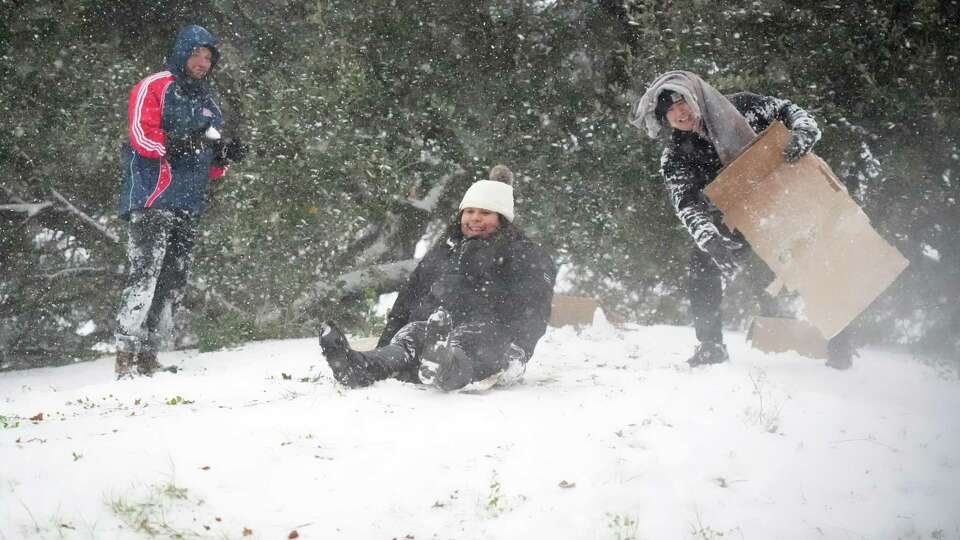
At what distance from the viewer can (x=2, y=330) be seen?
22.6 ft

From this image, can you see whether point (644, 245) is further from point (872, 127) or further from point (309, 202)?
point (309, 202)

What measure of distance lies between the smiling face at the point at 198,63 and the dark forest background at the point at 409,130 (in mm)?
1511

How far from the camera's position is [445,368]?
11.6 feet

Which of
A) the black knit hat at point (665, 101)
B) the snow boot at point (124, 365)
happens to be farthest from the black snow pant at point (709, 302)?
the snow boot at point (124, 365)

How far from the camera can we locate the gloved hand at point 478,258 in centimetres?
419

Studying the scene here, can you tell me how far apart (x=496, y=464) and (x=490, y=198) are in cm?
207

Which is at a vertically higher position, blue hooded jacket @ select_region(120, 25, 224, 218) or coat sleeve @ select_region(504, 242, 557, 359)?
blue hooded jacket @ select_region(120, 25, 224, 218)

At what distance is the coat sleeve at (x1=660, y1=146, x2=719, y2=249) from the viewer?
4535 millimetres

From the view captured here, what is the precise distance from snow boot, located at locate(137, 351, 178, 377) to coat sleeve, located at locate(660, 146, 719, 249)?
12.1 ft

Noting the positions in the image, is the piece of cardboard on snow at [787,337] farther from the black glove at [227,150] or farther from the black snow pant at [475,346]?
the black glove at [227,150]

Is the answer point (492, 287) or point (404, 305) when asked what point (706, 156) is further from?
point (404, 305)

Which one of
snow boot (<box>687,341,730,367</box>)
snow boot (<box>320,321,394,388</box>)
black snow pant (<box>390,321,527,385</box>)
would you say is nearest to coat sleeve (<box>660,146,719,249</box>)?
snow boot (<box>687,341,730,367</box>)

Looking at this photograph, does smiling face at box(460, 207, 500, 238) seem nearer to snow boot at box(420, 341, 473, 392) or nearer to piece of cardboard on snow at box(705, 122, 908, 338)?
snow boot at box(420, 341, 473, 392)

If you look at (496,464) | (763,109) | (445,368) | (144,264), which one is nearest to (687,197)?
(763,109)
